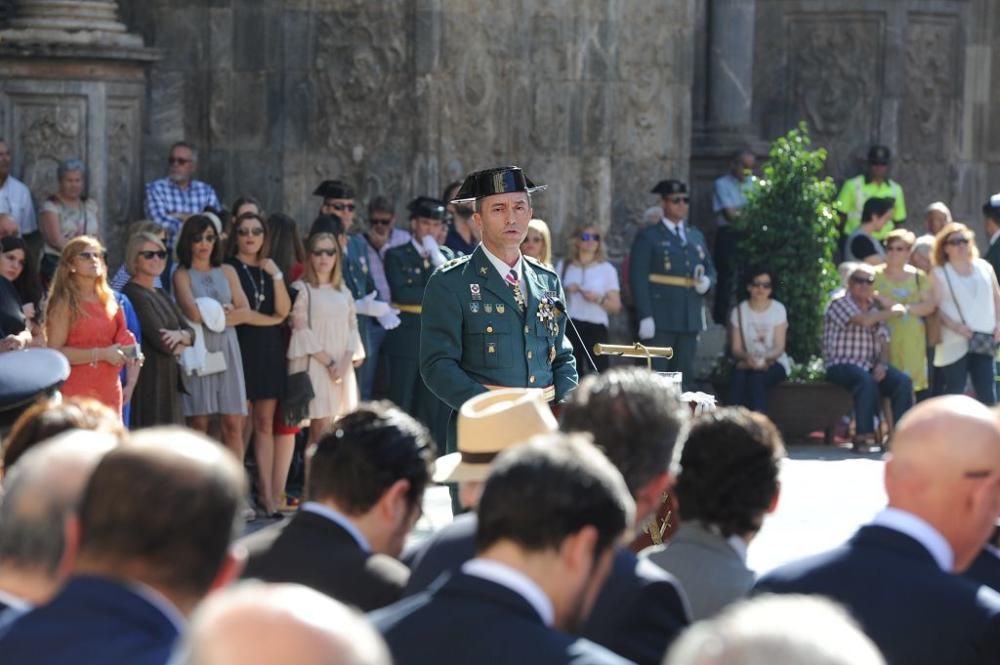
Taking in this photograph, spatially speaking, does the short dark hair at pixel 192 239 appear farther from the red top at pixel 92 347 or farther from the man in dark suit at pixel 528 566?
the man in dark suit at pixel 528 566

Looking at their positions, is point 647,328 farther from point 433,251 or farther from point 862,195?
point 862,195

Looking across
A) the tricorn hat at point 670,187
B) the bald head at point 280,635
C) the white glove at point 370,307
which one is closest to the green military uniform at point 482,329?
the white glove at point 370,307

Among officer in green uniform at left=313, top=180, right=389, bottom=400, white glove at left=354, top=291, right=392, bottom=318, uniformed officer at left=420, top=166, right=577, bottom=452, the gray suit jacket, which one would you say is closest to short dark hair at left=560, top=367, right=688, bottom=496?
the gray suit jacket

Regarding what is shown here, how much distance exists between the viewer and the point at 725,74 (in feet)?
66.6

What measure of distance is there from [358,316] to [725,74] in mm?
7517

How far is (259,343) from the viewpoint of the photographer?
1209 centimetres

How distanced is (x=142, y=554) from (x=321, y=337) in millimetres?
9005

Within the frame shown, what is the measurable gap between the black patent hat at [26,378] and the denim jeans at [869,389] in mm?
8626

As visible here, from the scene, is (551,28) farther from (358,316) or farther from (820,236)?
(358,316)

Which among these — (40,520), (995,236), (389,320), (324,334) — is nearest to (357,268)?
(389,320)

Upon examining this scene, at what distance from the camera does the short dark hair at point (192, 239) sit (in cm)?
1173

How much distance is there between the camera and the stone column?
2025 centimetres

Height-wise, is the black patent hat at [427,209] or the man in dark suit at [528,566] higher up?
the black patent hat at [427,209]

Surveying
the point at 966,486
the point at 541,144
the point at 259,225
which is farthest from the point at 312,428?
the point at 966,486
